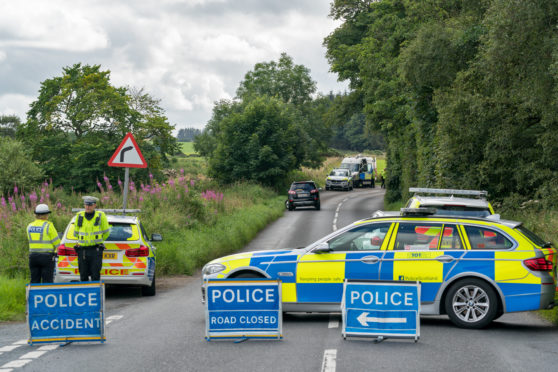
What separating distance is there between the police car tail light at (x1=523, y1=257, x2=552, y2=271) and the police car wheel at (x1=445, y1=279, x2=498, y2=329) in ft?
2.06

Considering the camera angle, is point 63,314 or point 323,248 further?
point 323,248

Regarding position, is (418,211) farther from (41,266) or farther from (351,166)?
(351,166)

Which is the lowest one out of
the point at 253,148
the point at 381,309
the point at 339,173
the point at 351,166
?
the point at 381,309

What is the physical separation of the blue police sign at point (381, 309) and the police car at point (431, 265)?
3.94ft

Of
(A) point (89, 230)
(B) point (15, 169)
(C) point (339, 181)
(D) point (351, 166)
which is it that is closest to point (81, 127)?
(B) point (15, 169)

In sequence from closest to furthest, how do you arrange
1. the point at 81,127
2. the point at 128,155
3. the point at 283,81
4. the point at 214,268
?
the point at 214,268 → the point at 128,155 → the point at 81,127 → the point at 283,81

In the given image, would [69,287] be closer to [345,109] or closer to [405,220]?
[405,220]

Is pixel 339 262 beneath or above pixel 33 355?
above

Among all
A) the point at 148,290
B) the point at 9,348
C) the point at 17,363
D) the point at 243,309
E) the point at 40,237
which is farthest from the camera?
the point at 148,290

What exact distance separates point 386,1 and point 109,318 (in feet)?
106

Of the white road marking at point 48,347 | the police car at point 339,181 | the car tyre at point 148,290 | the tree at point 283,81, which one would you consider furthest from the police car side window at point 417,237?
the tree at point 283,81

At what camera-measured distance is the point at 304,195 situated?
42375 millimetres

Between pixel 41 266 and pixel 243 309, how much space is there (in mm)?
4015

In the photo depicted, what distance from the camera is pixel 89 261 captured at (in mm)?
11766
